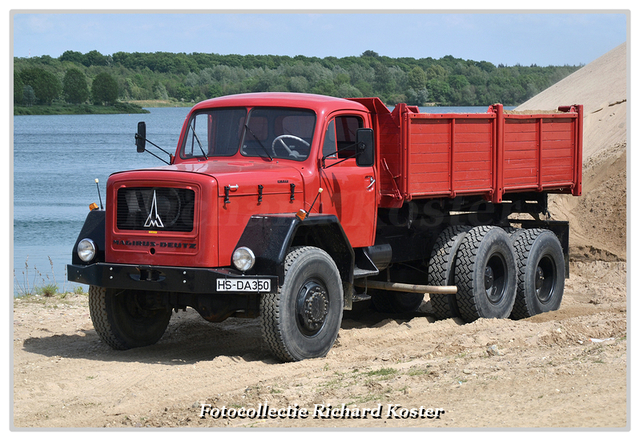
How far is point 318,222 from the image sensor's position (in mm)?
8047

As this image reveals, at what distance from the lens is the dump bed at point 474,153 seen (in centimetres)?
935

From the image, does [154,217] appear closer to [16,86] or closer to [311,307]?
[311,307]

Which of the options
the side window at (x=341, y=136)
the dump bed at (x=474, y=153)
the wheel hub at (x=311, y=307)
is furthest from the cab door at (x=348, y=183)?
the wheel hub at (x=311, y=307)

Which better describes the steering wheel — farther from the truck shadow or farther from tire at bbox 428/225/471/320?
tire at bbox 428/225/471/320

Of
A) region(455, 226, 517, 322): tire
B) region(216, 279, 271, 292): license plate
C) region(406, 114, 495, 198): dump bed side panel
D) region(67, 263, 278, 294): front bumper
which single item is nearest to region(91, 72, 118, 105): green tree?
region(406, 114, 495, 198): dump bed side panel

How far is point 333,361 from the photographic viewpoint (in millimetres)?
8047

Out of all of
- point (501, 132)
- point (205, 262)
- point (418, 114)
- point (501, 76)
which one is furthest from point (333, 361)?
point (501, 76)

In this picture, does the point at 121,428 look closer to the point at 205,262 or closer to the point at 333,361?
the point at 205,262

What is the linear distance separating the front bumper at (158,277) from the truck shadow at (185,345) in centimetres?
91

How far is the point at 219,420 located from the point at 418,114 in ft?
15.0

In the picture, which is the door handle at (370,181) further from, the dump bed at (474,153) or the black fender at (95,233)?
the black fender at (95,233)

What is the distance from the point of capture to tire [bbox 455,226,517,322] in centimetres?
995

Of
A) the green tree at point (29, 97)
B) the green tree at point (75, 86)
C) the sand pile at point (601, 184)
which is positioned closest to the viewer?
the sand pile at point (601, 184)

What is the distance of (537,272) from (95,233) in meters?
6.13
